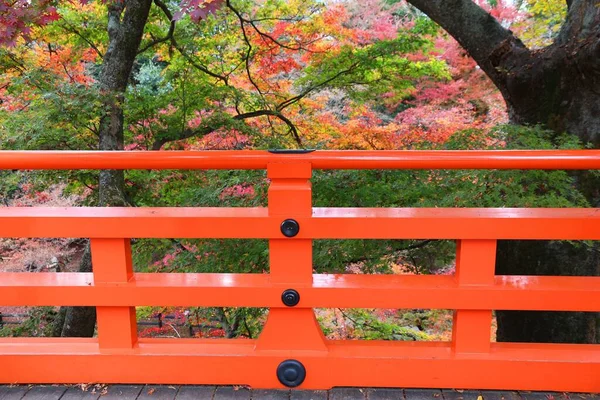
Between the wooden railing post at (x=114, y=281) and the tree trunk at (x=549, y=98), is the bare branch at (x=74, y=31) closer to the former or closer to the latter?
the tree trunk at (x=549, y=98)

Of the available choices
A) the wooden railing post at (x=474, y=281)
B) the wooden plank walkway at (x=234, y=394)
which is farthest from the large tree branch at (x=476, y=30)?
the wooden plank walkway at (x=234, y=394)

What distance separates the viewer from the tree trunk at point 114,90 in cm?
580

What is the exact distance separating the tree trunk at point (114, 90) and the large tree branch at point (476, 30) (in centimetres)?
350

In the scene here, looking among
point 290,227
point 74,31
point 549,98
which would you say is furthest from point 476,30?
point 74,31

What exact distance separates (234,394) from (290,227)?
2.74 ft

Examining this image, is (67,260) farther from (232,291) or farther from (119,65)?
(232,291)

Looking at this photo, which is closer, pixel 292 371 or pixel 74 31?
pixel 292 371

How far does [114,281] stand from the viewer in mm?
2264

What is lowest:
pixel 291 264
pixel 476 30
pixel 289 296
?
pixel 289 296

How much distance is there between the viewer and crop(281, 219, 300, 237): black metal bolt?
2.16 m

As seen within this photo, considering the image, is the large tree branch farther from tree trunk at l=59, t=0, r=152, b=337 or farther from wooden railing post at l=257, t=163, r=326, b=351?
tree trunk at l=59, t=0, r=152, b=337

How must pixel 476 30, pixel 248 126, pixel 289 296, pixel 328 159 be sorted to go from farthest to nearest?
pixel 248 126
pixel 476 30
pixel 289 296
pixel 328 159

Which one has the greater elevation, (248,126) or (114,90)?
(114,90)

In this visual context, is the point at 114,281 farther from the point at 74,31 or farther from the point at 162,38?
the point at 74,31
